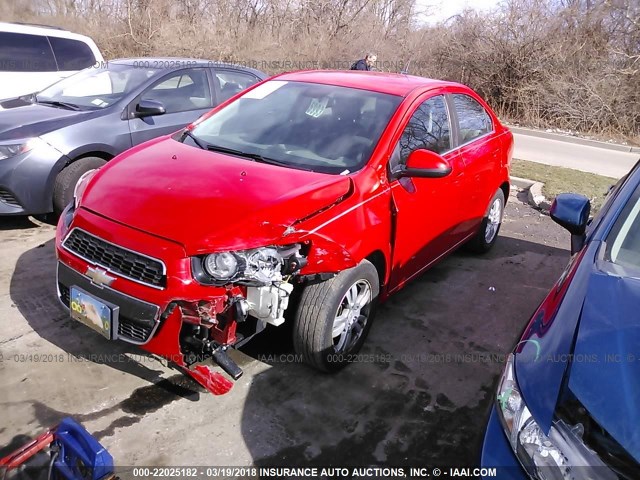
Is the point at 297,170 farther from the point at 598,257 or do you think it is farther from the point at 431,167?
the point at 598,257

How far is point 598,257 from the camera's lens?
2.40 m

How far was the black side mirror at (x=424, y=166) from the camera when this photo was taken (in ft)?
11.0

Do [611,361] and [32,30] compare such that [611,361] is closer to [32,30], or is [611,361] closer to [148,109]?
[148,109]

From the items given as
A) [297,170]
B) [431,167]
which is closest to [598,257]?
[431,167]

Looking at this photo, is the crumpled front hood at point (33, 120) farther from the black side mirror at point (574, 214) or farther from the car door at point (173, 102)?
the black side mirror at point (574, 214)

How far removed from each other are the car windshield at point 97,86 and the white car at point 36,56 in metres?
2.19

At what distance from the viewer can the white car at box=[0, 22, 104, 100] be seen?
771cm

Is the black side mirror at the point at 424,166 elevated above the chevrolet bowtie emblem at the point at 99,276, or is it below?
above

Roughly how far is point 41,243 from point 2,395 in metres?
2.25

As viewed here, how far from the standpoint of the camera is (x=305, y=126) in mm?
3684

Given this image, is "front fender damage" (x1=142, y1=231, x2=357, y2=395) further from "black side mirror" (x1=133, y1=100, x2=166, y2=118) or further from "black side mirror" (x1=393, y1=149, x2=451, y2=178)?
"black side mirror" (x1=133, y1=100, x2=166, y2=118)

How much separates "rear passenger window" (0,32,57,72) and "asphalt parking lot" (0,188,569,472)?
4875 millimetres

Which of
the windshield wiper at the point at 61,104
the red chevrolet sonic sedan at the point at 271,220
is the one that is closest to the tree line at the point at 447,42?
the red chevrolet sonic sedan at the point at 271,220

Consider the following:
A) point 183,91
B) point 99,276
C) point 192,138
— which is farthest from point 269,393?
point 183,91
